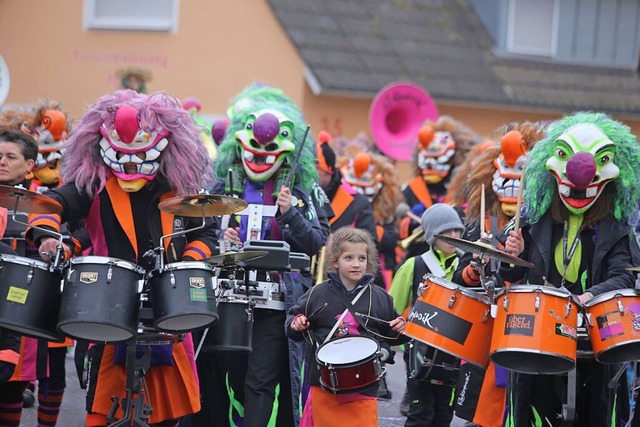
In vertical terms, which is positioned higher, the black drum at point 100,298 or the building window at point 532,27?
the building window at point 532,27

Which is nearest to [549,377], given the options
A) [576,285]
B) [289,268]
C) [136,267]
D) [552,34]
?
[576,285]

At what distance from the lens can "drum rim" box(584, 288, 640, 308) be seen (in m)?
6.54

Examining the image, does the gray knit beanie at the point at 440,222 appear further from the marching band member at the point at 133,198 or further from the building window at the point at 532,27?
the building window at the point at 532,27

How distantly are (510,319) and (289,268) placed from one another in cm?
165

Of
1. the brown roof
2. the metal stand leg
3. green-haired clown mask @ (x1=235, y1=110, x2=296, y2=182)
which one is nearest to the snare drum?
the metal stand leg

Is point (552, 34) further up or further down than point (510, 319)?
further up

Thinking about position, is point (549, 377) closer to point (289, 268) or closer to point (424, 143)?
point (289, 268)

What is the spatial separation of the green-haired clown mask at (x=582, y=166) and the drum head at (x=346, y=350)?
1.27 meters

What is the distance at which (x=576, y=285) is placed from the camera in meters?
7.10

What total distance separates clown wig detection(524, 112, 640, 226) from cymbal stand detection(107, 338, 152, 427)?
2.19m

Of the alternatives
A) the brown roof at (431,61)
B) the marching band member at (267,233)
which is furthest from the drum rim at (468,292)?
the brown roof at (431,61)

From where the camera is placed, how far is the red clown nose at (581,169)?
6.98m

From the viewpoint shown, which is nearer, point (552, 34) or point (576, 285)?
point (576, 285)

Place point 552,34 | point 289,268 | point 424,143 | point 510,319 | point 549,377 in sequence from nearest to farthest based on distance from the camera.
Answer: point 510,319 < point 549,377 < point 289,268 < point 424,143 < point 552,34
